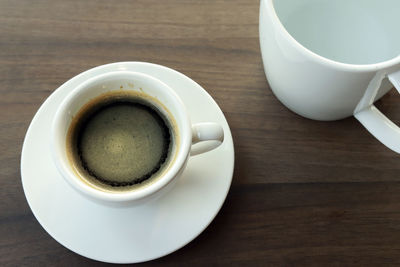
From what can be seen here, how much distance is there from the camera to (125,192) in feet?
1.94

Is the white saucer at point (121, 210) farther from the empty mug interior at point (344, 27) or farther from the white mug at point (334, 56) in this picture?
the empty mug interior at point (344, 27)

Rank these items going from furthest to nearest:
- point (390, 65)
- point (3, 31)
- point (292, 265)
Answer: point (3, 31) < point (292, 265) < point (390, 65)

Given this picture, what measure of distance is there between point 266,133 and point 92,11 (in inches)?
15.5

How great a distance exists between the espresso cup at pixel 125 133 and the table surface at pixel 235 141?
5.2 inches

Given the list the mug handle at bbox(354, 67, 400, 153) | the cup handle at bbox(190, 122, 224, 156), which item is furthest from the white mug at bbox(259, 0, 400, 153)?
the cup handle at bbox(190, 122, 224, 156)

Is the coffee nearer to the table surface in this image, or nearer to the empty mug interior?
Answer: the table surface

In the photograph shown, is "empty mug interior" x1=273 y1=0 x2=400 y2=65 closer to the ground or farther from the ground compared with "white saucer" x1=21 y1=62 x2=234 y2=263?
farther from the ground

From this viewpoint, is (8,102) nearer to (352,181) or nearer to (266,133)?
(266,133)

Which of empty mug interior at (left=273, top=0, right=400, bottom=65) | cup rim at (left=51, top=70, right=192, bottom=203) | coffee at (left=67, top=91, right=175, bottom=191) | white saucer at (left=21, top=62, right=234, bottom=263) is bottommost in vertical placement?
white saucer at (left=21, top=62, right=234, bottom=263)

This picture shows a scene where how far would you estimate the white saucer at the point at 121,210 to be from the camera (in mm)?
629

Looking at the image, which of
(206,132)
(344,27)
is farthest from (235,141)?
(344,27)

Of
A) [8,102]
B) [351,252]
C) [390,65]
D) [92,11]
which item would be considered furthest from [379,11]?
[8,102]

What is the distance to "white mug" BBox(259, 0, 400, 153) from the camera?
588mm

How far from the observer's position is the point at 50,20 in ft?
2.66
